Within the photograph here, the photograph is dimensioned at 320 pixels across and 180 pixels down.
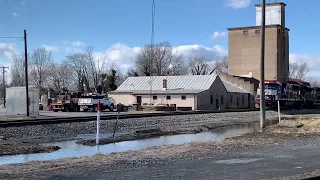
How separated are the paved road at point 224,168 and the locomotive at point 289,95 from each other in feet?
146

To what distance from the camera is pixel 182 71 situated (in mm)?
130625

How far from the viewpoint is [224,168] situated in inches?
428

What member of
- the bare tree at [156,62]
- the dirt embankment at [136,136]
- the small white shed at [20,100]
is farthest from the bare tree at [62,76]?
the dirt embankment at [136,136]

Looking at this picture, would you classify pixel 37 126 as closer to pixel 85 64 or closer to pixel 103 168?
pixel 103 168

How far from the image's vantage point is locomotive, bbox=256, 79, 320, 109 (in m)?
59.9

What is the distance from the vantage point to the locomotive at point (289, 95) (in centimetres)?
5994

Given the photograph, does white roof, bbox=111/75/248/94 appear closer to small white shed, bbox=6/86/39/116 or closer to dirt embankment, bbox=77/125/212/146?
small white shed, bbox=6/86/39/116

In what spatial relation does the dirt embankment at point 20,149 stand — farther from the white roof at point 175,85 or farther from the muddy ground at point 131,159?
the white roof at point 175,85

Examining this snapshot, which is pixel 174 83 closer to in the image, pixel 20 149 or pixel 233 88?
pixel 233 88

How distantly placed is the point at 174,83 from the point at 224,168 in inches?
2604

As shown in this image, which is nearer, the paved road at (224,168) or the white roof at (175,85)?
the paved road at (224,168)

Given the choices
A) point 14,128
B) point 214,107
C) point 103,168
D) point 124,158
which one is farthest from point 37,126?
point 214,107

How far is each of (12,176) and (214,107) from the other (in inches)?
2514

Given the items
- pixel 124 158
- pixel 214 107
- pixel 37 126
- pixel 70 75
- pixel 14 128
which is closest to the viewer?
pixel 124 158
